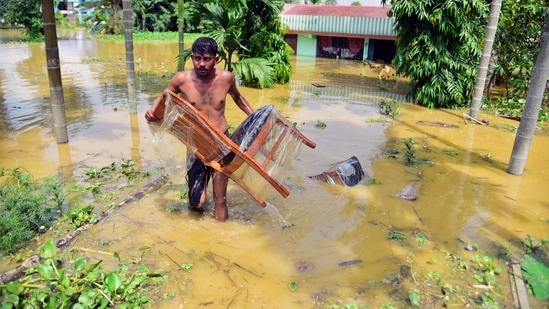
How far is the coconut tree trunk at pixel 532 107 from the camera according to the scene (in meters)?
5.14

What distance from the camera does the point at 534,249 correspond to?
144 inches

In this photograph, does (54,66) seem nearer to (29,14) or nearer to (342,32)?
(342,32)

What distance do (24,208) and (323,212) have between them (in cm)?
Answer: 287

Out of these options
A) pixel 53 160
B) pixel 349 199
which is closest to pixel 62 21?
pixel 53 160

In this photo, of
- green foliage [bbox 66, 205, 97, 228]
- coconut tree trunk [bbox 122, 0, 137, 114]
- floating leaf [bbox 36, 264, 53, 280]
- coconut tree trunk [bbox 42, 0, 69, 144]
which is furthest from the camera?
coconut tree trunk [bbox 122, 0, 137, 114]

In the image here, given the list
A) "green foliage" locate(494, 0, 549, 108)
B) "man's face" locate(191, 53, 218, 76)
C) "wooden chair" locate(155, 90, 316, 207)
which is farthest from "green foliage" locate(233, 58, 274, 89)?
"wooden chair" locate(155, 90, 316, 207)

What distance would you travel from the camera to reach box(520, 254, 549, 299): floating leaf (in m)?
3.03

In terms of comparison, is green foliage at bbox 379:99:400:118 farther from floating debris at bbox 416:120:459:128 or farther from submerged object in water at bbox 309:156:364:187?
submerged object in water at bbox 309:156:364:187

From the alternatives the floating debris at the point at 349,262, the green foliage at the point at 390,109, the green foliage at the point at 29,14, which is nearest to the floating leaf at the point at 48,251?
the floating debris at the point at 349,262

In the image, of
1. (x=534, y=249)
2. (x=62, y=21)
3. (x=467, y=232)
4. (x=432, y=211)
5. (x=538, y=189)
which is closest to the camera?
(x=534, y=249)

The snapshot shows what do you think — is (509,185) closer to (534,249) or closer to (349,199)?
(534,249)

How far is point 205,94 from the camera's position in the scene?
3.63 m

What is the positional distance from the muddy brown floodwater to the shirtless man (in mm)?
335

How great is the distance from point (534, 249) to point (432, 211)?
1.00 meters
